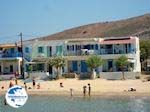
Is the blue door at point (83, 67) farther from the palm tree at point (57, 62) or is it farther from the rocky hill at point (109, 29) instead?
the rocky hill at point (109, 29)

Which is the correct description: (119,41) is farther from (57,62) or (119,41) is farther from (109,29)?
(109,29)

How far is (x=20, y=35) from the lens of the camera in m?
71.1

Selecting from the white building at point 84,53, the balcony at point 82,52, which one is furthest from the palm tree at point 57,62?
the balcony at point 82,52

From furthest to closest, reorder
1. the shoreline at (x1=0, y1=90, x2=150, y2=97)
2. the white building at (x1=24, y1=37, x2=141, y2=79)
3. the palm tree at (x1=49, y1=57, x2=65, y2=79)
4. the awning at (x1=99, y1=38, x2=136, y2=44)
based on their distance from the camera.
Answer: the awning at (x1=99, y1=38, x2=136, y2=44)
the white building at (x1=24, y1=37, x2=141, y2=79)
the palm tree at (x1=49, y1=57, x2=65, y2=79)
the shoreline at (x1=0, y1=90, x2=150, y2=97)

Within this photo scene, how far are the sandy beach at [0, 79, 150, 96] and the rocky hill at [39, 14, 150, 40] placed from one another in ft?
352

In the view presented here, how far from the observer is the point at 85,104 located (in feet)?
122

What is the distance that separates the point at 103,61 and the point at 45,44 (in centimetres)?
955

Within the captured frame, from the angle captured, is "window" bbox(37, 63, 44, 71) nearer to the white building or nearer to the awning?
the white building

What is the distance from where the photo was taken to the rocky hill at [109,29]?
547 feet

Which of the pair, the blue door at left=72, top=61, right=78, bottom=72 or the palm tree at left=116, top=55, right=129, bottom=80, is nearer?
the palm tree at left=116, top=55, right=129, bottom=80

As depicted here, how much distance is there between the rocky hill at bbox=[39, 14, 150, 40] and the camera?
547 feet

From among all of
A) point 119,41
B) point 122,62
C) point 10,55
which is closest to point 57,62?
point 122,62

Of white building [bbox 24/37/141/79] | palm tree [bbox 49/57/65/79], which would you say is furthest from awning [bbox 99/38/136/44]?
palm tree [bbox 49/57/65/79]

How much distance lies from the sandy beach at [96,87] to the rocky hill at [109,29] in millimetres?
107292
